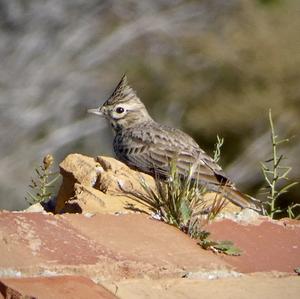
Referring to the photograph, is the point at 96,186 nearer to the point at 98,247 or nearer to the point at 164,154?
the point at 98,247

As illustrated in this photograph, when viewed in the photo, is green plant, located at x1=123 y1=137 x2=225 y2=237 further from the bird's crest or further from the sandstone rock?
the bird's crest

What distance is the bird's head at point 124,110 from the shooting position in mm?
11305

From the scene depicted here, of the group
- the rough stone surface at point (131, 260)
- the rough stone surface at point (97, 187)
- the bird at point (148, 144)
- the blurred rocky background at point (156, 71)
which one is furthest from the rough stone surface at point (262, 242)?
the blurred rocky background at point (156, 71)

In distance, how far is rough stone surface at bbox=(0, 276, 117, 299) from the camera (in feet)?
12.8

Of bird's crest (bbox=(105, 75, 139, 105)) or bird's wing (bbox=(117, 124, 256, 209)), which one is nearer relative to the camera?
bird's wing (bbox=(117, 124, 256, 209))

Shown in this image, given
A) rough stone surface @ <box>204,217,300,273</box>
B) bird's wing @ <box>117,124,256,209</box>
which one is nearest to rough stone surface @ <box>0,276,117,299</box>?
rough stone surface @ <box>204,217,300,273</box>

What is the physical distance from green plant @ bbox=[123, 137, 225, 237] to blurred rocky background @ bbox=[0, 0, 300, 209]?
8.74 m

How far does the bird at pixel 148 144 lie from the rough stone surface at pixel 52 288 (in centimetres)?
426

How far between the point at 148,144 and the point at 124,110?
2.94ft

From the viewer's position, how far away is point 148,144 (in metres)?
10.5

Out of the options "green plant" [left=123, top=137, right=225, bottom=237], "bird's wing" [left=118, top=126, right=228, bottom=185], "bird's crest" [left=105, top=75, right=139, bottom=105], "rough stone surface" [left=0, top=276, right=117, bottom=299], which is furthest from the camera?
"bird's crest" [left=105, top=75, right=139, bottom=105]

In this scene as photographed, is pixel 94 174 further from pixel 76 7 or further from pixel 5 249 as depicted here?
pixel 76 7

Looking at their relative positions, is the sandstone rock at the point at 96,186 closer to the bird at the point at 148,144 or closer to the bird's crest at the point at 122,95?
the bird at the point at 148,144

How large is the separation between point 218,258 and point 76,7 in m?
11.4
